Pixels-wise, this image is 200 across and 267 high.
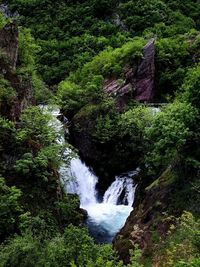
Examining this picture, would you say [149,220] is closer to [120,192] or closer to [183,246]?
[183,246]

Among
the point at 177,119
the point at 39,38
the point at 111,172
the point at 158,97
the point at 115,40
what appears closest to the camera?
the point at 177,119

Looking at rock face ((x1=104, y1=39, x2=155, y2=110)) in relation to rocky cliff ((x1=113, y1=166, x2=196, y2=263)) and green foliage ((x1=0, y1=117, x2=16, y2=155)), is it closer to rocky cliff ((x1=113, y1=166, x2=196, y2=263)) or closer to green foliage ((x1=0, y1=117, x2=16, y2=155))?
green foliage ((x1=0, y1=117, x2=16, y2=155))

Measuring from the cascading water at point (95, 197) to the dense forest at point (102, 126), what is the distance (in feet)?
2.63

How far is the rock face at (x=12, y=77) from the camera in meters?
25.0

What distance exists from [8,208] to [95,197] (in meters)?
12.0

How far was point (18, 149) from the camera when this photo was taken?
22828mm

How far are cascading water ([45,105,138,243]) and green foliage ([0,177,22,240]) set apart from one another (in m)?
5.39

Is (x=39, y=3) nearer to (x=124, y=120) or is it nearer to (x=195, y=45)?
(x=195, y=45)

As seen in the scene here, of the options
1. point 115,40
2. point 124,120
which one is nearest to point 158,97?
point 124,120

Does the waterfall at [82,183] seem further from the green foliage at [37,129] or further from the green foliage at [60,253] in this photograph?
the green foliage at [60,253]

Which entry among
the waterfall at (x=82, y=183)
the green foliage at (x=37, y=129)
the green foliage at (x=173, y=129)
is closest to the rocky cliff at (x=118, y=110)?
the waterfall at (x=82, y=183)

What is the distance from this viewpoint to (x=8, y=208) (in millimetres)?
19234

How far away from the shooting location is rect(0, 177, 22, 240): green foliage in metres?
18.8

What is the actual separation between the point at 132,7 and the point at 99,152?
28.7 m
